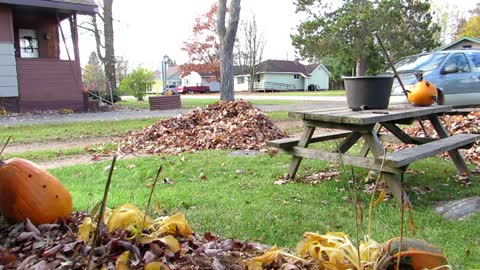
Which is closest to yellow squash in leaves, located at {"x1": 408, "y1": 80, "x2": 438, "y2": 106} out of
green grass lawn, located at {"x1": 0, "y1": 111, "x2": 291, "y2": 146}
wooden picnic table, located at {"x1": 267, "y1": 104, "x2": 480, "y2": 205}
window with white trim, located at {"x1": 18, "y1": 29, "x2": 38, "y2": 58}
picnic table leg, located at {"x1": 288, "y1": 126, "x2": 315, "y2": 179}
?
wooden picnic table, located at {"x1": 267, "y1": 104, "x2": 480, "y2": 205}

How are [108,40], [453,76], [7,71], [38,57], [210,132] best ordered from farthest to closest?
[108,40]
[38,57]
[7,71]
[453,76]
[210,132]

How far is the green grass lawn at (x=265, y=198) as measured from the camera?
3354mm

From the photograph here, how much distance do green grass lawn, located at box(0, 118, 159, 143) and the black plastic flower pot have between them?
6.69 m

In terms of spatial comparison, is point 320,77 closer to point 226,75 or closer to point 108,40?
point 108,40

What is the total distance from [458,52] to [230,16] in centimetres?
675

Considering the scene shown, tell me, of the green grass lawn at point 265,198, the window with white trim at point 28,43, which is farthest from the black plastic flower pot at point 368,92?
the window with white trim at point 28,43

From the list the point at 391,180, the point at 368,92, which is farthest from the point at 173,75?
the point at 391,180

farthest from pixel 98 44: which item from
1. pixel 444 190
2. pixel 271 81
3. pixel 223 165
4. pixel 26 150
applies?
pixel 271 81

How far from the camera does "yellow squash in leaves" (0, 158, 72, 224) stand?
2172 millimetres

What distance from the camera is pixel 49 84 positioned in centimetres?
1644

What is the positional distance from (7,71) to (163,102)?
616 cm

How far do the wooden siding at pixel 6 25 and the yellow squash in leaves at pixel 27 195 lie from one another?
15.6m

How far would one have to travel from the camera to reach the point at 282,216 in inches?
148

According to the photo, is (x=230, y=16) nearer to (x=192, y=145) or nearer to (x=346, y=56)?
(x=192, y=145)
